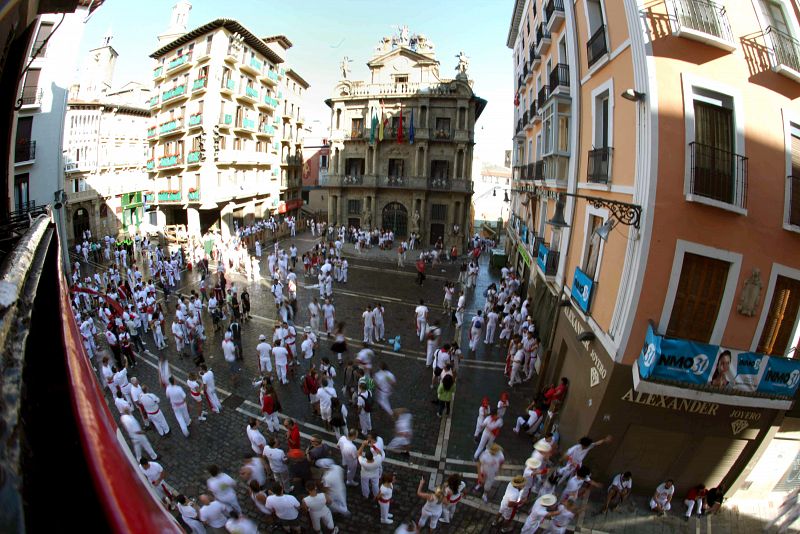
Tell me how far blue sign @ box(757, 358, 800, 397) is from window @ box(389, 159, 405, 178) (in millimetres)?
31008

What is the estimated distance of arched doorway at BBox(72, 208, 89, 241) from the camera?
1183 inches

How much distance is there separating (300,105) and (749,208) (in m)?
48.8

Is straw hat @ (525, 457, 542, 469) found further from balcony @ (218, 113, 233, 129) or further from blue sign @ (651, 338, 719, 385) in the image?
balcony @ (218, 113, 233, 129)

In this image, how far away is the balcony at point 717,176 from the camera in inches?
316

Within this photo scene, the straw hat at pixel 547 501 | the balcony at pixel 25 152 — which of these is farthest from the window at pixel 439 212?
the straw hat at pixel 547 501

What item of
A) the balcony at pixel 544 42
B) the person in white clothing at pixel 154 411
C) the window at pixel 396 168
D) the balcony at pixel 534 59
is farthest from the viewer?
the window at pixel 396 168

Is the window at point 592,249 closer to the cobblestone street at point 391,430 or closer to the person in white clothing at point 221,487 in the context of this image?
the cobblestone street at point 391,430

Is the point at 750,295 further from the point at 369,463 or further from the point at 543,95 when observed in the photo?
the point at 543,95

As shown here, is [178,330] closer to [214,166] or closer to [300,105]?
[214,166]

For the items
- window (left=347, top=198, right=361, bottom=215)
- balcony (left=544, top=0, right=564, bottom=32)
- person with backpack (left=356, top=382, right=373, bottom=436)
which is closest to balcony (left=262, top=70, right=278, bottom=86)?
window (left=347, top=198, right=361, bottom=215)

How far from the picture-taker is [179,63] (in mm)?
33344

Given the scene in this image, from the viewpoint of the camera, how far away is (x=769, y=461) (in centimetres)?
920

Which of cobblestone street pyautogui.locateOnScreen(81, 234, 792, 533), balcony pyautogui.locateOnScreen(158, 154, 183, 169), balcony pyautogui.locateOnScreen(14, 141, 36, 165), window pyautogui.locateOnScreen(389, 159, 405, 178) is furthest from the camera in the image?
window pyautogui.locateOnScreen(389, 159, 405, 178)

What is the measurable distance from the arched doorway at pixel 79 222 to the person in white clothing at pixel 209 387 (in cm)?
2765
